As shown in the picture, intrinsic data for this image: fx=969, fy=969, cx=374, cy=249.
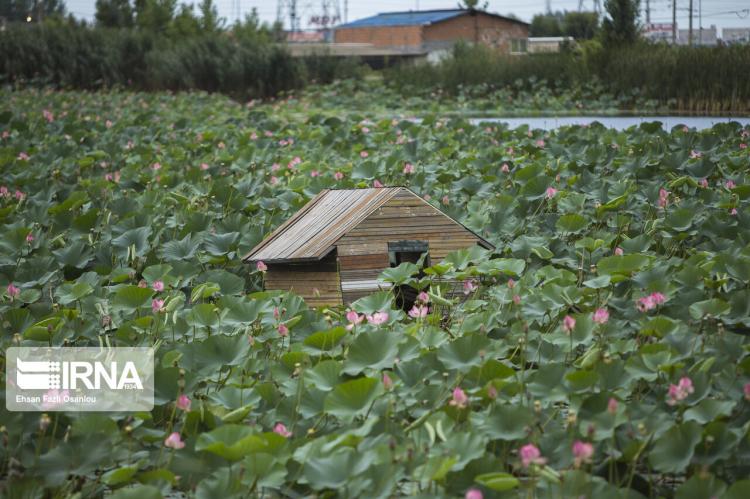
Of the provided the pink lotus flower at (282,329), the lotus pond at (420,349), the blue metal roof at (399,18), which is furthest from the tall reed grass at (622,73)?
the blue metal roof at (399,18)

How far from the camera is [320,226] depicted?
8.74 ft

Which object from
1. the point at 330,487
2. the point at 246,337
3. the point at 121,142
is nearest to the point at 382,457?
the point at 330,487

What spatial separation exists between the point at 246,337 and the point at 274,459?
0.50m

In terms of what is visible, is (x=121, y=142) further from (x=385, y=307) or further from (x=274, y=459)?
(x=274, y=459)

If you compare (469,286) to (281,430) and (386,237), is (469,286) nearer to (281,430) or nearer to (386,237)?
(386,237)

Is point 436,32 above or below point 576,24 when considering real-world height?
above

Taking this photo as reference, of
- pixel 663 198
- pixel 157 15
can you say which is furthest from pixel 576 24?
pixel 663 198

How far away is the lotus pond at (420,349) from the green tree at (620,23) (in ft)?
23.3

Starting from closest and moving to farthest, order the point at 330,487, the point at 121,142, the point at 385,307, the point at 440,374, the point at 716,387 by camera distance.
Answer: the point at 330,487 → the point at 716,387 → the point at 440,374 → the point at 385,307 → the point at 121,142

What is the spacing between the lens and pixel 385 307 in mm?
2098

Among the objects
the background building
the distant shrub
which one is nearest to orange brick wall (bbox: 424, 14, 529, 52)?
the background building

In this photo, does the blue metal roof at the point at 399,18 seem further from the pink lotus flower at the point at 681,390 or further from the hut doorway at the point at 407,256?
the pink lotus flower at the point at 681,390

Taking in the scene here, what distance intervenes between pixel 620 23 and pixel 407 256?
8.89 metres

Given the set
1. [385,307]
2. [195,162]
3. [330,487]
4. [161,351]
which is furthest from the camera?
[195,162]
